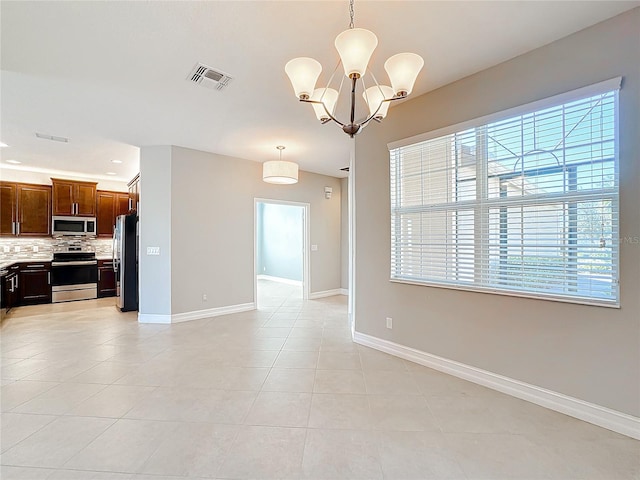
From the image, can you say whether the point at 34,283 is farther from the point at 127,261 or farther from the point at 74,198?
the point at 127,261

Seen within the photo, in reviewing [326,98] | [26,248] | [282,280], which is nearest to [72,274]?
[26,248]

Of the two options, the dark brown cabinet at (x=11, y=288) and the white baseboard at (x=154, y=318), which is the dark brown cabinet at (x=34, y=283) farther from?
the white baseboard at (x=154, y=318)

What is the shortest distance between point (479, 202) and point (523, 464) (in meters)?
1.92

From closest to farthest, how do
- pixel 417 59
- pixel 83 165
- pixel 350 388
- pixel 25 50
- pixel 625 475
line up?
pixel 625 475
pixel 417 59
pixel 25 50
pixel 350 388
pixel 83 165

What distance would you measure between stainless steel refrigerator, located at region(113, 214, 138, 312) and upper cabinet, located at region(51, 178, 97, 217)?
182 centimetres

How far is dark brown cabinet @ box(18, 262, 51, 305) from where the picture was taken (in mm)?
5672

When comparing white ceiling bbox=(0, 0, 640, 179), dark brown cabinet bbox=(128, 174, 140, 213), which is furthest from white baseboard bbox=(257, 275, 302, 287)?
white ceiling bbox=(0, 0, 640, 179)

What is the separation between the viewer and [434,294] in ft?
9.76

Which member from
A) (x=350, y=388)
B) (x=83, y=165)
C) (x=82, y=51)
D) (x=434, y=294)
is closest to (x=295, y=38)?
(x=82, y=51)

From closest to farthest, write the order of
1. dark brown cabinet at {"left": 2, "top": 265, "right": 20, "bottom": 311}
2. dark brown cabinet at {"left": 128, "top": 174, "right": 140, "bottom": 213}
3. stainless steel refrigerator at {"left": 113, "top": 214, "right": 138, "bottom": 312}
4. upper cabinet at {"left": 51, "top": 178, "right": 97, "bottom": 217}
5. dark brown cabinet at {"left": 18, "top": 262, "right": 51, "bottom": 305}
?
dark brown cabinet at {"left": 2, "top": 265, "right": 20, "bottom": 311} → stainless steel refrigerator at {"left": 113, "top": 214, "right": 138, "bottom": 312} → dark brown cabinet at {"left": 128, "top": 174, "right": 140, "bottom": 213} → dark brown cabinet at {"left": 18, "top": 262, "right": 51, "bottom": 305} → upper cabinet at {"left": 51, "top": 178, "right": 97, "bottom": 217}

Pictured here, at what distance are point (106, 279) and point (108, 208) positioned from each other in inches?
64.4

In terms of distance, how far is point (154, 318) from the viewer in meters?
4.65

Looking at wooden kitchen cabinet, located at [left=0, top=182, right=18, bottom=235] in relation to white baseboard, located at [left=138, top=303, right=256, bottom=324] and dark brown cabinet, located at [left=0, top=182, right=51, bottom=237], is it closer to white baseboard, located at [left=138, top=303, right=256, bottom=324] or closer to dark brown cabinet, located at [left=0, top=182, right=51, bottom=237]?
dark brown cabinet, located at [left=0, top=182, right=51, bottom=237]

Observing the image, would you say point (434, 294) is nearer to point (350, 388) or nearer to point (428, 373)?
point (428, 373)
